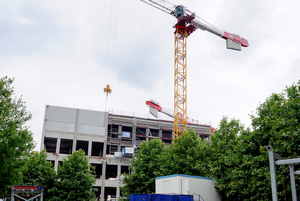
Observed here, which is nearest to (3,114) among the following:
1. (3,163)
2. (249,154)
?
(3,163)

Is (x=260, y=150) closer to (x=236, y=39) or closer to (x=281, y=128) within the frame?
(x=281, y=128)

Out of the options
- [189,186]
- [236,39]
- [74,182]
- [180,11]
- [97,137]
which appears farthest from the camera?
[236,39]

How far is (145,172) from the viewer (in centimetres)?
3856

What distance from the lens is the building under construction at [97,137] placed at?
66562mm

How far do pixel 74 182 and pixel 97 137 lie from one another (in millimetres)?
35489

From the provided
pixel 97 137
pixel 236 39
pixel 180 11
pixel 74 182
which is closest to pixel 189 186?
pixel 74 182

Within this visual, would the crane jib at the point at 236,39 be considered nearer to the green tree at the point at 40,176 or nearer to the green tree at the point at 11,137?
the green tree at the point at 40,176

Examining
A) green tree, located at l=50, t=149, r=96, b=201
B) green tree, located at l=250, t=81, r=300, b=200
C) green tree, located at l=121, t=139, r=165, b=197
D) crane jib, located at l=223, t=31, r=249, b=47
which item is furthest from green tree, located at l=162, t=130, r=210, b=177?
crane jib, located at l=223, t=31, r=249, b=47

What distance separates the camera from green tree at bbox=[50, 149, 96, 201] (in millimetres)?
34000

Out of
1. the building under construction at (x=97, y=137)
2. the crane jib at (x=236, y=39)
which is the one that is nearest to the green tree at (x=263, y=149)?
the building under construction at (x=97, y=137)

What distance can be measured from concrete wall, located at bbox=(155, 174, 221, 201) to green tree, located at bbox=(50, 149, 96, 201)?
1059 cm

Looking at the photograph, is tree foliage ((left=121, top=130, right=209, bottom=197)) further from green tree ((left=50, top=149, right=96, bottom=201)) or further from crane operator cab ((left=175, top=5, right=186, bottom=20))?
crane operator cab ((left=175, top=5, right=186, bottom=20))

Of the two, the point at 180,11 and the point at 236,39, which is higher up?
the point at 180,11

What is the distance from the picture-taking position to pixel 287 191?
779 inches
